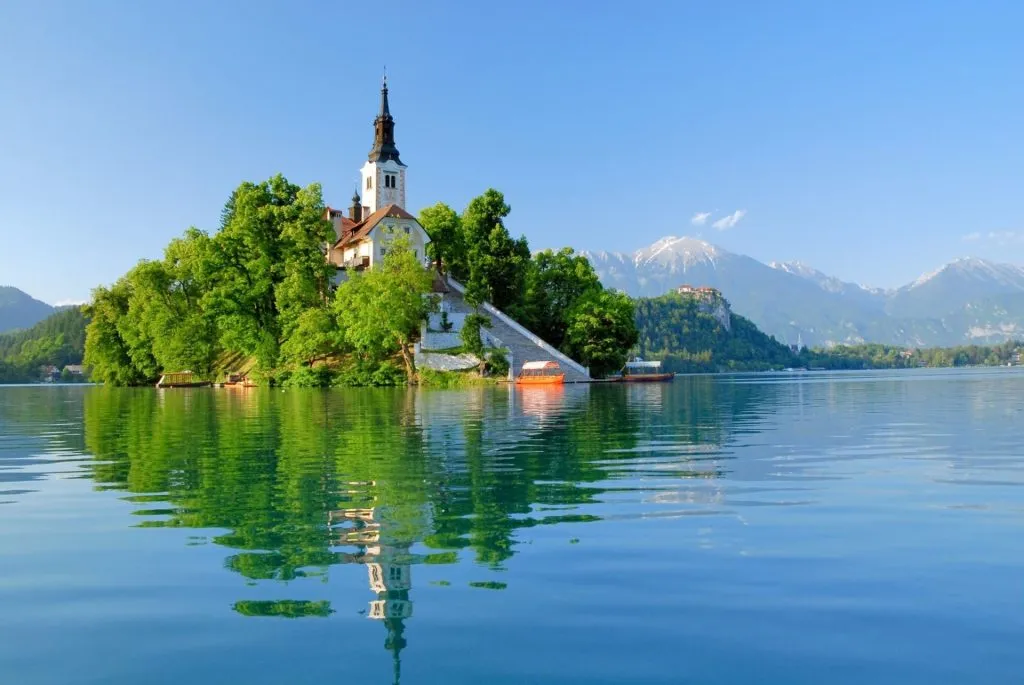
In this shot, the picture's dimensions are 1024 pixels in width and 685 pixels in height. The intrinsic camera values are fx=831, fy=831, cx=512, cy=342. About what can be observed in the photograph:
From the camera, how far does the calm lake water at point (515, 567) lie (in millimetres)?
6031

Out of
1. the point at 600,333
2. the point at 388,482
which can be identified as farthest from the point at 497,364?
the point at 388,482

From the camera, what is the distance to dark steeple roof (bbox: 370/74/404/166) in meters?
109

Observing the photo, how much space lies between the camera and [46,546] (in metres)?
10.3

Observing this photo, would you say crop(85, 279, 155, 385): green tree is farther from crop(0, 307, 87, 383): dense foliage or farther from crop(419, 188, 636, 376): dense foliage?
crop(0, 307, 87, 383): dense foliage

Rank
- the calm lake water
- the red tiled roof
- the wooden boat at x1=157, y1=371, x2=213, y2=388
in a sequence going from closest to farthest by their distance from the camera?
the calm lake water
the wooden boat at x1=157, y1=371, x2=213, y2=388
the red tiled roof

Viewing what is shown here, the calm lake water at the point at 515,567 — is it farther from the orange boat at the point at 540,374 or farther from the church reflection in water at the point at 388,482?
the orange boat at the point at 540,374

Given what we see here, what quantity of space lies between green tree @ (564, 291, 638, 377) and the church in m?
19.6

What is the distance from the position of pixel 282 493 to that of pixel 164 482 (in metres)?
3.30

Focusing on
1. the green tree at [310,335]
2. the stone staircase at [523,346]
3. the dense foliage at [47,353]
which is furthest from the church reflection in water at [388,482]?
the dense foliage at [47,353]

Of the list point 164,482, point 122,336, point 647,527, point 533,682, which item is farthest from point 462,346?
point 533,682

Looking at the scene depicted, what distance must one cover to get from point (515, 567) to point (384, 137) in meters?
107

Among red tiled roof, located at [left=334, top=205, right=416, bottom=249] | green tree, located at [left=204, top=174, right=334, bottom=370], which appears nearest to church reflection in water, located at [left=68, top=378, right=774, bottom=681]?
green tree, located at [left=204, top=174, right=334, bottom=370]

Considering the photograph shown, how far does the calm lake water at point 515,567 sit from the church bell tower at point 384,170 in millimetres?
91599

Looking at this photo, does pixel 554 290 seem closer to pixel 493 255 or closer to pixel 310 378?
pixel 493 255
